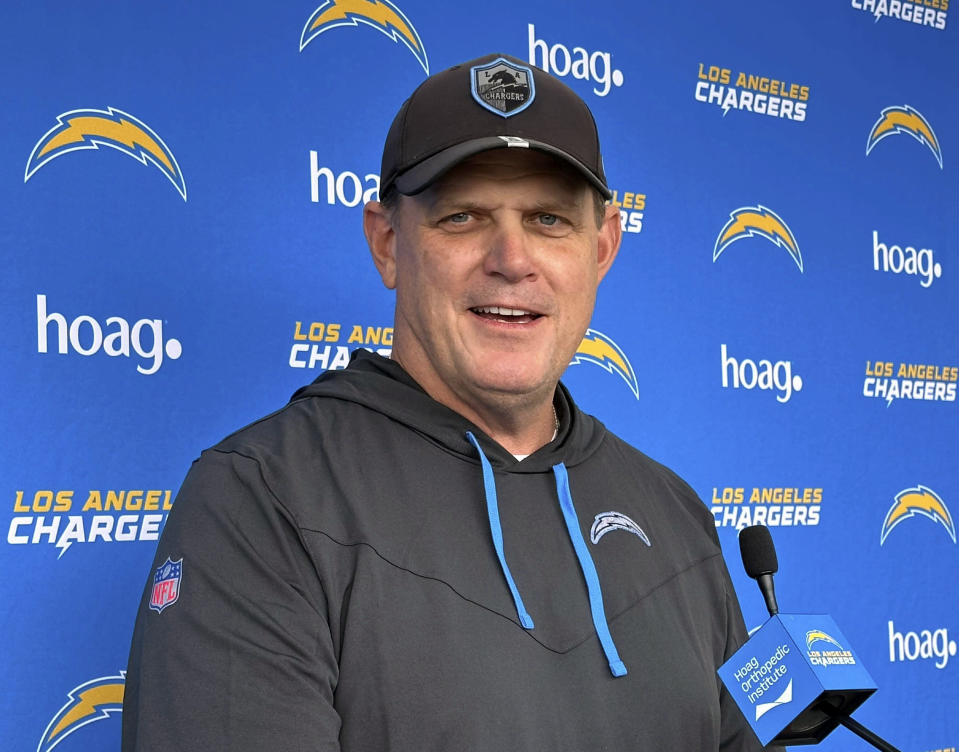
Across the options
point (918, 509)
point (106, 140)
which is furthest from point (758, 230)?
point (106, 140)

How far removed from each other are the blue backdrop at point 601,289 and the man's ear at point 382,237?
18.0 inches

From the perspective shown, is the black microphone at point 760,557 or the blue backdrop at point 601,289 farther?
the blue backdrop at point 601,289

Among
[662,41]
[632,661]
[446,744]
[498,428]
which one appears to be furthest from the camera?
[662,41]

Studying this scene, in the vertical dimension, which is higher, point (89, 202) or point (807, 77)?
point (807, 77)

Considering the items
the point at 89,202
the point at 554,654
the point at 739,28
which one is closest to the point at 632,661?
the point at 554,654

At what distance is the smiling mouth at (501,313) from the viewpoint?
47.6 inches

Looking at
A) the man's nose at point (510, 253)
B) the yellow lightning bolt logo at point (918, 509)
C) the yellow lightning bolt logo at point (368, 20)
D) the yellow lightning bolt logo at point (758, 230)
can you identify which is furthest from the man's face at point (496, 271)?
the yellow lightning bolt logo at point (918, 509)

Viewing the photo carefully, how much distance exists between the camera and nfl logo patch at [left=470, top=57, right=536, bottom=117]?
1.19 metres

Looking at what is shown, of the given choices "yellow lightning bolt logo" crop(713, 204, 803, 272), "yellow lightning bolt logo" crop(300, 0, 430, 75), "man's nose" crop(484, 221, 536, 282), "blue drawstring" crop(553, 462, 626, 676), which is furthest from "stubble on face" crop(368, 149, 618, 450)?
"yellow lightning bolt logo" crop(713, 204, 803, 272)

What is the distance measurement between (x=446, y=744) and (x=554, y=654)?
16 cm

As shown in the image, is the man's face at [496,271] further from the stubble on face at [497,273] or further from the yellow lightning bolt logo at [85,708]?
the yellow lightning bolt logo at [85,708]

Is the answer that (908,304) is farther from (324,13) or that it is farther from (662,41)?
(324,13)

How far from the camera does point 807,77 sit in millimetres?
2408

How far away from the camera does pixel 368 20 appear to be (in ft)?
6.12
